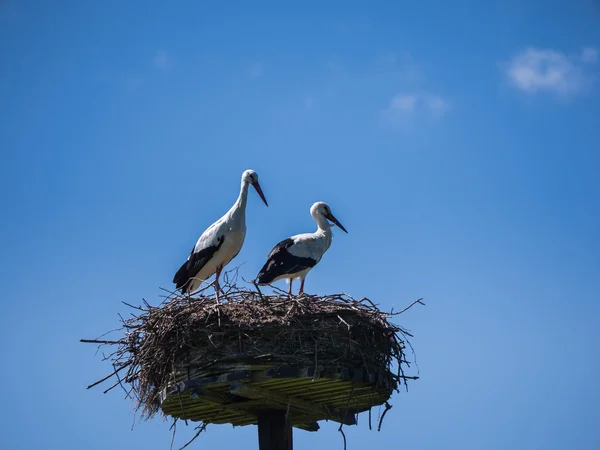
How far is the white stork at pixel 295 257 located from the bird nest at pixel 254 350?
2.05m

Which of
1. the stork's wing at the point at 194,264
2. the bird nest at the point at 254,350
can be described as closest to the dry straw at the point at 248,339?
the bird nest at the point at 254,350

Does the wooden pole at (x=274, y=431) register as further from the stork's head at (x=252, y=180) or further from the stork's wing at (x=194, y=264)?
the stork's head at (x=252, y=180)

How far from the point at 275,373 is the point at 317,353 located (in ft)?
1.16

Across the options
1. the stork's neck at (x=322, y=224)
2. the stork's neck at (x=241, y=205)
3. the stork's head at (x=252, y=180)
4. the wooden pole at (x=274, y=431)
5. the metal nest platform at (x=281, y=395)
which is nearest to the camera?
the metal nest platform at (x=281, y=395)

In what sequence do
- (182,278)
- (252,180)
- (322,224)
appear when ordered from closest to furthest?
(182,278)
(252,180)
(322,224)

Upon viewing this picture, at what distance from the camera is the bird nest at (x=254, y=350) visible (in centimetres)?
650

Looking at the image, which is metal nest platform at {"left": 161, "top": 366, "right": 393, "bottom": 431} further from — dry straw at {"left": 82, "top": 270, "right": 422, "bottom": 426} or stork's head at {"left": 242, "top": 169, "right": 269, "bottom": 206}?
stork's head at {"left": 242, "top": 169, "right": 269, "bottom": 206}

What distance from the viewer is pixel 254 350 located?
653 cm

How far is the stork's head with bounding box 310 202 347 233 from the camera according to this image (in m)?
10.4

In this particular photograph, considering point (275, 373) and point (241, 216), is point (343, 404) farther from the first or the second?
point (241, 216)

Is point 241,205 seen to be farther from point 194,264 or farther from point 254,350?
point 254,350

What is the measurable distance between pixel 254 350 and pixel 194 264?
2653 millimetres

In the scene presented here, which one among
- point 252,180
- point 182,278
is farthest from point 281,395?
point 252,180

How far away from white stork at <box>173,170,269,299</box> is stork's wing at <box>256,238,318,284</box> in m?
0.38
